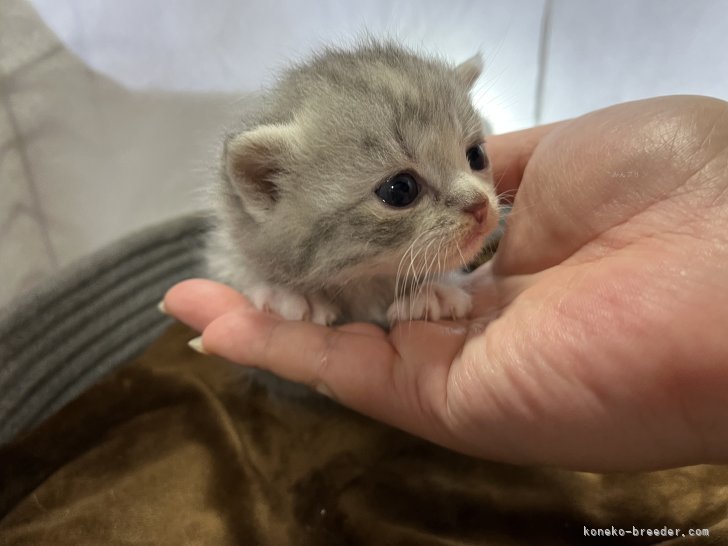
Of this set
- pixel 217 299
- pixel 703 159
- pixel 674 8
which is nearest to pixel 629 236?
pixel 703 159

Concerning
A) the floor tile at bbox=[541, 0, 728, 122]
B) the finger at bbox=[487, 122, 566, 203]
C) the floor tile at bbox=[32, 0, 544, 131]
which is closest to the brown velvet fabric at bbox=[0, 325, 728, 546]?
the finger at bbox=[487, 122, 566, 203]

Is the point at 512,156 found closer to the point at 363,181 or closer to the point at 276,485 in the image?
the point at 363,181

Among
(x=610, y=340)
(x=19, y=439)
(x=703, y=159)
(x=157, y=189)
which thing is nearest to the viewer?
(x=610, y=340)

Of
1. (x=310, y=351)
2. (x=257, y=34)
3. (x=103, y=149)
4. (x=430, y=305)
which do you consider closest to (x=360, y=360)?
(x=310, y=351)

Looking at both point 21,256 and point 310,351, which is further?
point 21,256

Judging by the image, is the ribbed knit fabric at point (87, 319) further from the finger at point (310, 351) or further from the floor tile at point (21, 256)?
the finger at point (310, 351)

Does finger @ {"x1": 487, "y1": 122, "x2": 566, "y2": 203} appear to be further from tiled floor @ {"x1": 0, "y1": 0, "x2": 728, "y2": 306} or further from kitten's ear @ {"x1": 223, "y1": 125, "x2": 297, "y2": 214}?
kitten's ear @ {"x1": 223, "y1": 125, "x2": 297, "y2": 214}

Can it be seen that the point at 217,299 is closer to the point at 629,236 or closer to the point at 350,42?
the point at 350,42
